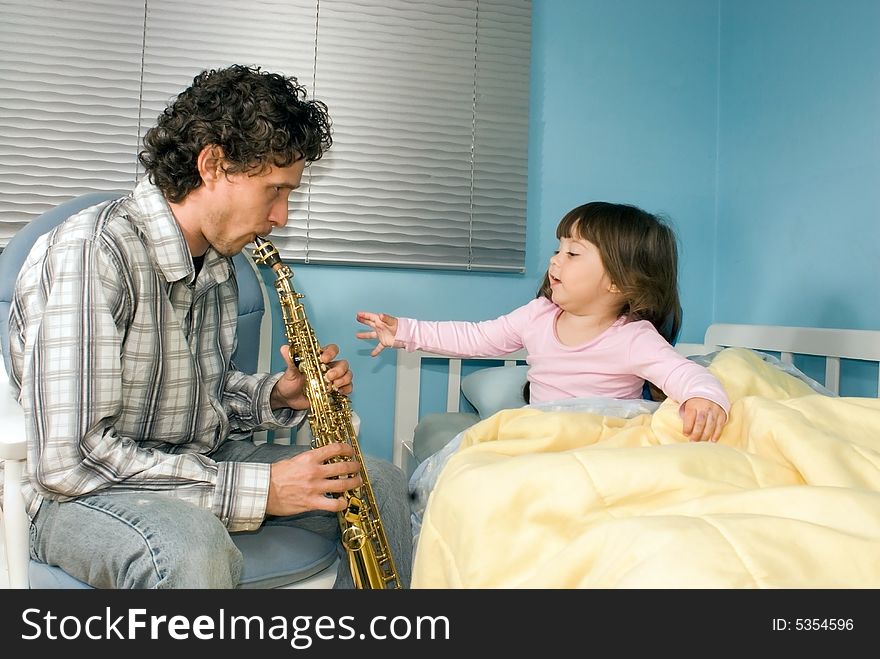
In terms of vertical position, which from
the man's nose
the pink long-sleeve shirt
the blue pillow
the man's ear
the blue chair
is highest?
the man's ear

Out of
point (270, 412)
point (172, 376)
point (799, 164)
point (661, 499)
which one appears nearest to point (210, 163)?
point (172, 376)

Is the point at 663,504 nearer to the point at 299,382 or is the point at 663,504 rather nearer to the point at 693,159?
the point at 299,382

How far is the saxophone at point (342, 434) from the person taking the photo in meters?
1.12

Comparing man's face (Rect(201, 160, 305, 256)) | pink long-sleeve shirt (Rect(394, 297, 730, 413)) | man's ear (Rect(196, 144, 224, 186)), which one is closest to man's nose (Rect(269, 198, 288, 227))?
man's face (Rect(201, 160, 305, 256))

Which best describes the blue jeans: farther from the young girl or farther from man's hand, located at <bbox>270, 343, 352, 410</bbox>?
the young girl

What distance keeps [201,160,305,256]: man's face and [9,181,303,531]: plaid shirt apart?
66 millimetres

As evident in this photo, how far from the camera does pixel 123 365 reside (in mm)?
1144

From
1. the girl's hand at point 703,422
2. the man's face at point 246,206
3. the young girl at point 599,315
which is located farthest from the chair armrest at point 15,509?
the girl's hand at point 703,422

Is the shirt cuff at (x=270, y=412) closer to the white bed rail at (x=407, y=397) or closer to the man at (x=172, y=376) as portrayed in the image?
the man at (x=172, y=376)

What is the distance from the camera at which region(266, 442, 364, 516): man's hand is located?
109cm

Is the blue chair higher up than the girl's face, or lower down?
lower down

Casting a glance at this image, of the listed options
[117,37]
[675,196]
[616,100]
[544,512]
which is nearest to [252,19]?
[117,37]

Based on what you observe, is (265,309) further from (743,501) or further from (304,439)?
(743,501)
